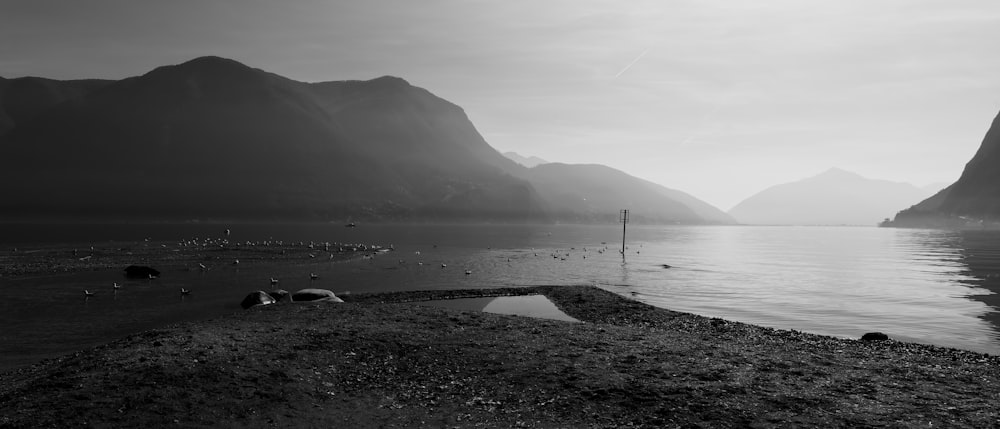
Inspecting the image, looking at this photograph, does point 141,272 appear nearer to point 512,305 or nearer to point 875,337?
point 512,305

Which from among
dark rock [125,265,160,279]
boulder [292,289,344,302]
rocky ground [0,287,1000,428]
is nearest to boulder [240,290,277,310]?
boulder [292,289,344,302]

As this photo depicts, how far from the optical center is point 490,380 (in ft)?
65.1

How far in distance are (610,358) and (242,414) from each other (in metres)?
15.0

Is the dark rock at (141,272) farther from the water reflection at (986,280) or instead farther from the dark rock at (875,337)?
the water reflection at (986,280)

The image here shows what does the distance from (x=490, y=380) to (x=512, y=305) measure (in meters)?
21.1

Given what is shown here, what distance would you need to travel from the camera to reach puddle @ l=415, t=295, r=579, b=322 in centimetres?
3750

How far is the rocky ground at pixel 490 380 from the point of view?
15961mm

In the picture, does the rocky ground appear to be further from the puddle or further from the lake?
the lake

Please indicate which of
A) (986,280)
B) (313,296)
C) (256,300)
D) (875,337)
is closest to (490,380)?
(313,296)

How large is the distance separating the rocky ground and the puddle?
892 cm

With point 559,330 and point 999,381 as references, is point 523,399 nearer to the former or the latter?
point 559,330

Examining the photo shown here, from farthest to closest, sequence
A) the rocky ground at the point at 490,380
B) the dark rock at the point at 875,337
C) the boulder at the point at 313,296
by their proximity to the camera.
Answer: the boulder at the point at 313,296, the dark rock at the point at 875,337, the rocky ground at the point at 490,380

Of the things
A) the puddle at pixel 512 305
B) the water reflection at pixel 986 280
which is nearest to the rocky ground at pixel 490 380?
the puddle at pixel 512 305

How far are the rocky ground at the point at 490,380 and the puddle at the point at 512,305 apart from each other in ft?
29.3
